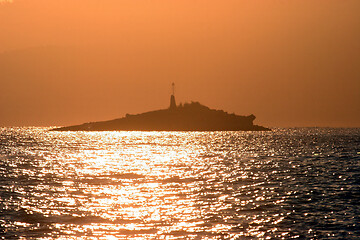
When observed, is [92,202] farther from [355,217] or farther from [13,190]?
[355,217]

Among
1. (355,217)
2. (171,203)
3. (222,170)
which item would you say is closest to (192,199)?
(171,203)

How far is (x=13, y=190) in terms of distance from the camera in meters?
52.3

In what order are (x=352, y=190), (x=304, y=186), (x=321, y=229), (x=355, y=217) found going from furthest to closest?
(x=304, y=186)
(x=352, y=190)
(x=355, y=217)
(x=321, y=229)

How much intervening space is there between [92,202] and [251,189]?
15761 mm

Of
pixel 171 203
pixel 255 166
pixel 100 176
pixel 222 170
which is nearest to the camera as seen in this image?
pixel 171 203

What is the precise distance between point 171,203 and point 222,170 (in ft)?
104

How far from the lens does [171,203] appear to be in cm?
4419

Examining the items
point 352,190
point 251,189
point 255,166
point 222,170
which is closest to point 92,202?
point 251,189

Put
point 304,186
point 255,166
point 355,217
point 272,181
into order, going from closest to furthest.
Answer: point 355,217
point 304,186
point 272,181
point 255,166

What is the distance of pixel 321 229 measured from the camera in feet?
113

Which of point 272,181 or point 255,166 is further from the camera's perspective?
point 255,166

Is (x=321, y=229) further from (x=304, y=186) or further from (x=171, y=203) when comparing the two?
(x=304, y=186)

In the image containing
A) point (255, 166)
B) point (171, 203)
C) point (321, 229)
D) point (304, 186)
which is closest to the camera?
point (321, 229)

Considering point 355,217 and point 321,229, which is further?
point 355,217
